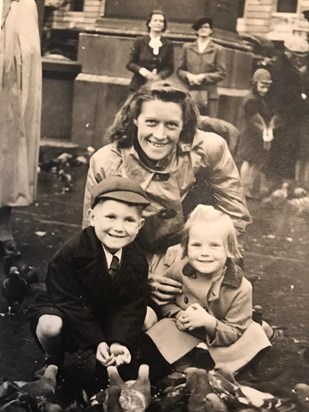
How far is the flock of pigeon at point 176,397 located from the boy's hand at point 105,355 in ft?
0.07

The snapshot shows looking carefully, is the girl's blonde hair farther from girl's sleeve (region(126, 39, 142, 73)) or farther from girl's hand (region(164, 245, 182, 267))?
girl's sleeve (region(126, 39, 142, 73))

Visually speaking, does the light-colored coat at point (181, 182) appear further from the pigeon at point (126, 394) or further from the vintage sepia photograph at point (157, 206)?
the pigeon at point (126, 394)

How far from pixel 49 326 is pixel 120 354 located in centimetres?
27

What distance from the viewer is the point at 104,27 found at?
2504 mm

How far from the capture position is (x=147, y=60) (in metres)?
2.46

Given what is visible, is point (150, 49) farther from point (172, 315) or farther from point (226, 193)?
point (172, 315)

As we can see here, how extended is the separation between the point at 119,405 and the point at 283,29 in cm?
142

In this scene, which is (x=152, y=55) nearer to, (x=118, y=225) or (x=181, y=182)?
(x=181, y=182)

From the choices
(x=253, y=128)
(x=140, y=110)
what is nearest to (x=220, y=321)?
(x=253, y=128)

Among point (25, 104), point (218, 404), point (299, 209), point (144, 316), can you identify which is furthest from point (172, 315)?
point (25, 104)

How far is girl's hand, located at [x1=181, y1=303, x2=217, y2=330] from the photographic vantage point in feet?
7.75

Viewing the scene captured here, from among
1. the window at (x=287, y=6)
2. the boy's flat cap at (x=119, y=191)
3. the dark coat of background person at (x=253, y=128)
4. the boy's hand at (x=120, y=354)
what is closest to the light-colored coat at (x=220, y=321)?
the boy's hand at (x=120, y=354)

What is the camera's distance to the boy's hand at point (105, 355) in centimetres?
236

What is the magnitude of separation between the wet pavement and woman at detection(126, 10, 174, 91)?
1.31ft
